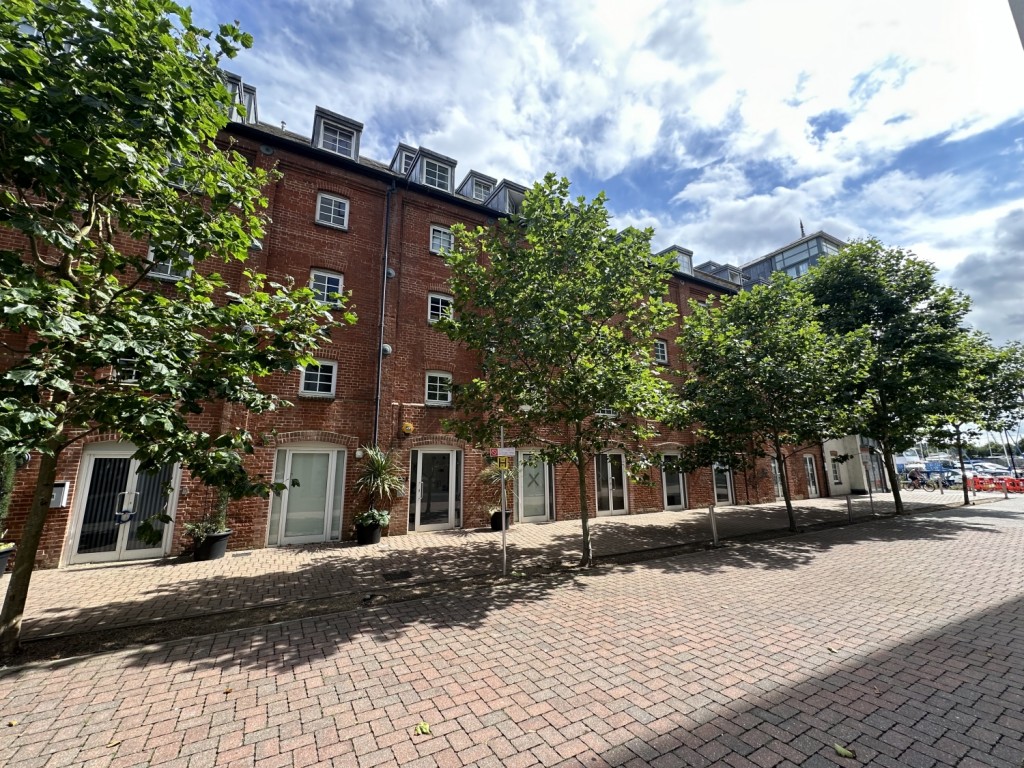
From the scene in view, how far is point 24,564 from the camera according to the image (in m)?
4.84

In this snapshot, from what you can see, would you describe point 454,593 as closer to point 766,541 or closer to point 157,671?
point 157,671

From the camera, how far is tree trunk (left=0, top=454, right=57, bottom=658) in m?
4.69

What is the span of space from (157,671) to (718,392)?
12808 millimetres

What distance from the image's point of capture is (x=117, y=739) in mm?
3236

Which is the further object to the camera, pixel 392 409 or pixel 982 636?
pixel 392 409

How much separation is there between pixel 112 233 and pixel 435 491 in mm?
9805

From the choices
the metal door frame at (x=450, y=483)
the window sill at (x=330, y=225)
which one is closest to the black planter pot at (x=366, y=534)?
the metal door frame at (x=450, y=483)

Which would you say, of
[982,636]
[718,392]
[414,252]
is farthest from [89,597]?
[718,392]

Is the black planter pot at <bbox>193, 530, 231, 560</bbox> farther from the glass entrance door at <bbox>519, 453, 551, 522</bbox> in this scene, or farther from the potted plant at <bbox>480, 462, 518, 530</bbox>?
the glass entrance door at <bbox>519, 453, 551, 522</bbox>

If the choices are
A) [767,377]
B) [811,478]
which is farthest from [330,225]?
[811,478]

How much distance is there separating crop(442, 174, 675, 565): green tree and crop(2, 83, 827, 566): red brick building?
14.6ft

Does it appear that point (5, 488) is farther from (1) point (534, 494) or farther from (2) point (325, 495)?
(1) point (534, 494)

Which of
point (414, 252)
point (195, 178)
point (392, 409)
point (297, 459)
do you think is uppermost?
point (414, 252)

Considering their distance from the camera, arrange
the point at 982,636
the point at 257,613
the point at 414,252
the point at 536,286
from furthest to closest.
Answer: the point at 414,252 → the point at 536,286 → the point at 257,613 → the point at 982,636
